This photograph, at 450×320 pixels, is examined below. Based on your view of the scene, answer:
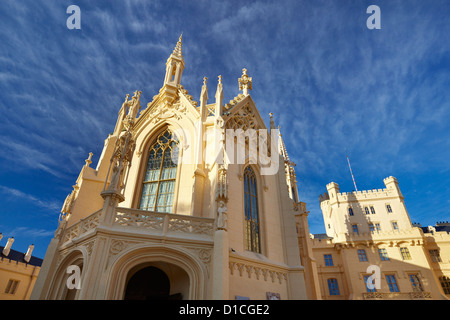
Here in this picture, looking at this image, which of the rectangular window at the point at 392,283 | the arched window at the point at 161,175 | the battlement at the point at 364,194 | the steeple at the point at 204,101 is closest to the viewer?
the arched window at the point at 161,175

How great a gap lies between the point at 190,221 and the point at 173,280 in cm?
286

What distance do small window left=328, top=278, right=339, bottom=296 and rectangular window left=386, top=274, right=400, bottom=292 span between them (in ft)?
21.4

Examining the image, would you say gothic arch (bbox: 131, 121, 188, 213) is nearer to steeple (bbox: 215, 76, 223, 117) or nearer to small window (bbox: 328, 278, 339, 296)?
steeple (bbox: 215, 76, 223, 117)

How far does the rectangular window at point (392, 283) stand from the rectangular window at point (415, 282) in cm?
186

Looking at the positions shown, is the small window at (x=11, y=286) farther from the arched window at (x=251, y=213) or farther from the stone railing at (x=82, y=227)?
the arched window at (x=251, y=213)

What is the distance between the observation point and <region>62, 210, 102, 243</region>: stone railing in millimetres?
10651

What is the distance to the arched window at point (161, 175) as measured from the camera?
14.8m

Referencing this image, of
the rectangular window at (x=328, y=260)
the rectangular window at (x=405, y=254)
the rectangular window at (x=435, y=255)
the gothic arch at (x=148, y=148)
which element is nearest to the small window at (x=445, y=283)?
the rectangular window at (x=435, y=255)

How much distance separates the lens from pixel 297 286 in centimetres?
1347

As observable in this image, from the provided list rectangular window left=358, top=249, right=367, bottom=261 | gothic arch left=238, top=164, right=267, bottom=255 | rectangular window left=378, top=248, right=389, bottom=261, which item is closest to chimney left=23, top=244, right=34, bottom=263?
gothic arch left=238, top=164, right=267, bottom=255

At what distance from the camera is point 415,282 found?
32781 mm

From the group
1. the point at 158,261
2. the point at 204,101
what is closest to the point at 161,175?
the point at 204,101

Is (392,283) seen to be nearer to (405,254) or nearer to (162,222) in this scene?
(405,254)

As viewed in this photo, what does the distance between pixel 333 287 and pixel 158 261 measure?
34.6 metres
